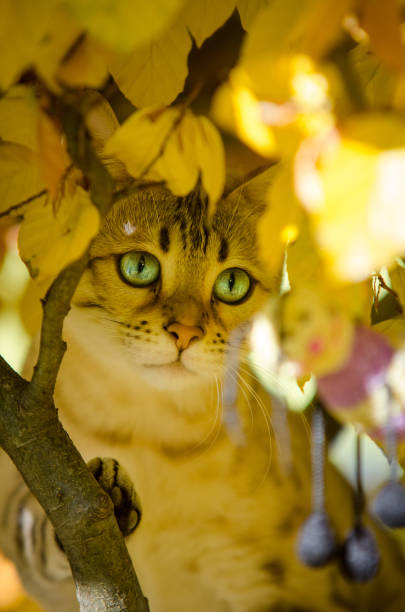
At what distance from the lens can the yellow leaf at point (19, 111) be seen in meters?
0.52

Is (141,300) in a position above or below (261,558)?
above

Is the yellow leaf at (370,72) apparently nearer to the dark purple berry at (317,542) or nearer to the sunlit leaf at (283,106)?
the sunlit leaf at (283,106)

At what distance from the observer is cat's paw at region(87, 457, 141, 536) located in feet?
2.54

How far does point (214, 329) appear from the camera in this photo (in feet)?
2.99

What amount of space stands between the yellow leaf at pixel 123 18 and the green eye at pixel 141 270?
0.54 meters

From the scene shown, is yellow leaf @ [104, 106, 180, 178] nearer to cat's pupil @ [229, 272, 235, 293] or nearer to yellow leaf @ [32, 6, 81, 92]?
yellow leaf @ [32, 6, 81, 92]

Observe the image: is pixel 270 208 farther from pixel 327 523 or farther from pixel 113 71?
pixel 327 523

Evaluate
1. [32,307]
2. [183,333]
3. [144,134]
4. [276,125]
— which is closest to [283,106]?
[276,125]

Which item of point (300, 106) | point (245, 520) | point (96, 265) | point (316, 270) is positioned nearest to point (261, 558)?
point (245, 520)

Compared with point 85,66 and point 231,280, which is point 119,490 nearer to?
point 231,280

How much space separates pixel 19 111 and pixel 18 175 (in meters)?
0.08

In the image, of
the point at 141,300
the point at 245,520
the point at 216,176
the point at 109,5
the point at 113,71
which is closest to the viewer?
the point at 109,5

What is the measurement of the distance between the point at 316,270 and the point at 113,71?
0.86 feet

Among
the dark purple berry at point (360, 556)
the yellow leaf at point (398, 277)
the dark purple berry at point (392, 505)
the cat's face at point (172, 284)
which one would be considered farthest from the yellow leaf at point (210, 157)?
the dark purple berry at point (360, 556)
